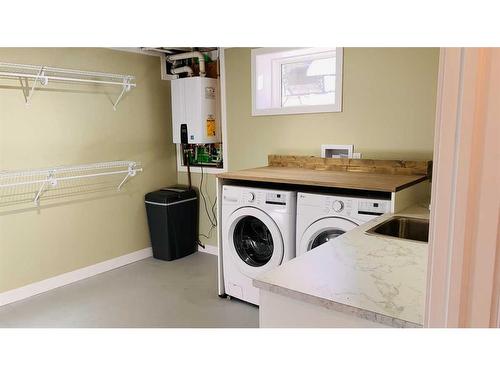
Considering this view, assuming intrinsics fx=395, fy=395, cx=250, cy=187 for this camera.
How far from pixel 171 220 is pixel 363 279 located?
121 inches

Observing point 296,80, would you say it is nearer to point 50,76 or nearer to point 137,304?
point 50,76

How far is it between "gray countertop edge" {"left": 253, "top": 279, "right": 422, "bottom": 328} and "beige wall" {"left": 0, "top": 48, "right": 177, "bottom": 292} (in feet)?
8.96

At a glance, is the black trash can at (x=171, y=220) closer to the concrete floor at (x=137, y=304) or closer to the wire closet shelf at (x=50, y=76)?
the concrete floor at (x=137, y=304)

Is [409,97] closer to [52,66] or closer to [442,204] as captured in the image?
[442,204]

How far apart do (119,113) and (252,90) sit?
4.44 feet

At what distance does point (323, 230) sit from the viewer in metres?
2.70

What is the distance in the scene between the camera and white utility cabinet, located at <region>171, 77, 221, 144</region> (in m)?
3.98

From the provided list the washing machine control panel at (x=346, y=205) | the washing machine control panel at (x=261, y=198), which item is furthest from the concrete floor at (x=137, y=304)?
the washing machine control panel at (x=346, y=205)

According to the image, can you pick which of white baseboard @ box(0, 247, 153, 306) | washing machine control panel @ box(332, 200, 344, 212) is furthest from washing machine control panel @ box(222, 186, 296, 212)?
white baseboard @ box(0, 247, 153, 306)

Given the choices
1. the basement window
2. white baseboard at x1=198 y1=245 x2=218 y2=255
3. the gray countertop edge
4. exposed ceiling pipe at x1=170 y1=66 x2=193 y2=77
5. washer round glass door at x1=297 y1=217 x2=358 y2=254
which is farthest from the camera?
white baseboard at x1=198 y1=245 x2=218 y2=255

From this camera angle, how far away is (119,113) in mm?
3951

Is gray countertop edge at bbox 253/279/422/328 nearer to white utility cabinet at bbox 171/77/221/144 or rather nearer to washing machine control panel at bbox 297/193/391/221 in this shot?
washing machine control panel at bbox 297/193/391/221

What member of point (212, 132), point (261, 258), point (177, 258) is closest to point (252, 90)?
point (212, 132)

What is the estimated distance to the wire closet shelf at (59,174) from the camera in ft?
10.2
